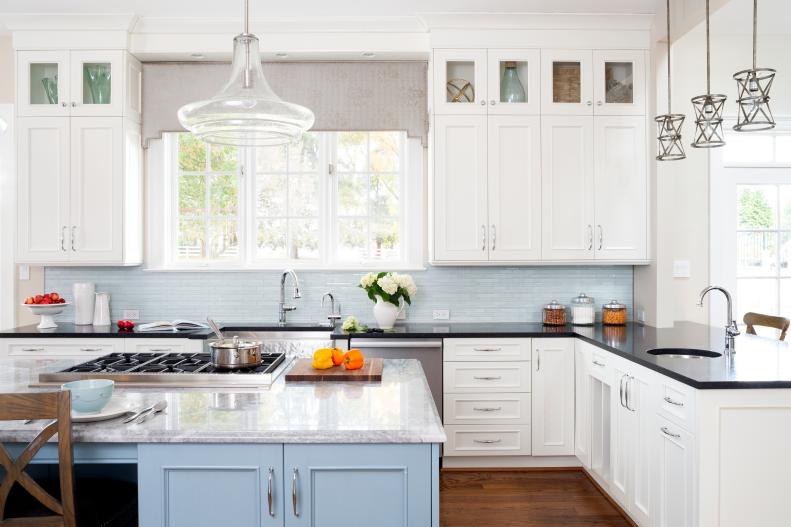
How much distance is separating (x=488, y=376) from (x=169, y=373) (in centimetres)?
218

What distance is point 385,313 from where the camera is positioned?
13.9ft

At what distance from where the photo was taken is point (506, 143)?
4.21m

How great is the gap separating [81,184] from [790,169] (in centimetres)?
523

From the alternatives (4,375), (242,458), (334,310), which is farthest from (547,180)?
(4,375)

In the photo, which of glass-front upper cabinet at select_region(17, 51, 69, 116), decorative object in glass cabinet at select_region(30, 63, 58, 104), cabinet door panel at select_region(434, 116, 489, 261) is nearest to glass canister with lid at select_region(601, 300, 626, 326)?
cabinet door panel at select_region(434, 116, 489, 261)

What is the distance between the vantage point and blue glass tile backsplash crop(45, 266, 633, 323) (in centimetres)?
458

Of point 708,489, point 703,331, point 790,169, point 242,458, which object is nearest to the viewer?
point 242,458

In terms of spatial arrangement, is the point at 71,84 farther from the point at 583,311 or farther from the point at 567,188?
the point at 583,311

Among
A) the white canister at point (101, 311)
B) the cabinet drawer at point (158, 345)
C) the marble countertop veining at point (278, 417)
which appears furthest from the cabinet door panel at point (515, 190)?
the white canister at point (101, 311)

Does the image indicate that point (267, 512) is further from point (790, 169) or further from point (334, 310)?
point (790, 169)

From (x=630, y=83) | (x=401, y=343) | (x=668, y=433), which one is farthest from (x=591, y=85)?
(x=668, y=433)

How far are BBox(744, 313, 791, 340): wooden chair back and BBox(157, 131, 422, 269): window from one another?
7.94ft

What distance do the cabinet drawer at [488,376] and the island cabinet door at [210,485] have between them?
2.22 meters

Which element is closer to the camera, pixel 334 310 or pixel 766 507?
pixel 766 507
